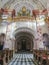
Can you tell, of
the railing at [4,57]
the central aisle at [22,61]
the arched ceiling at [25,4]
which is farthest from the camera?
the arched ceiling at [25,4]

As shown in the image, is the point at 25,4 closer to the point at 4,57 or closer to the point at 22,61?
the point at 22,61

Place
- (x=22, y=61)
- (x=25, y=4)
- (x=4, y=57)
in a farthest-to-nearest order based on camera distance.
Answer: (x=25, y=4) → (x=22, y=61) → (x=4, y=57)

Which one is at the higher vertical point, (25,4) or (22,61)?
(25,4)

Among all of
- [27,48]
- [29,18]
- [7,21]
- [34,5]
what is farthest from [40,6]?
[27,48]

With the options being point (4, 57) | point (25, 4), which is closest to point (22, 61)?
point (4, 57)

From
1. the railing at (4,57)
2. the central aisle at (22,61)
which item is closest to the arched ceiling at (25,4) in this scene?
the central aisle at (22,61)

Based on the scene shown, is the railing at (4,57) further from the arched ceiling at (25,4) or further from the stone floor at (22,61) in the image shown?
the arched ceiling at (25,4)

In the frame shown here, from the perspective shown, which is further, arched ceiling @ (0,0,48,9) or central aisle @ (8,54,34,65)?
arched ceiling @ (0,0,48,9)

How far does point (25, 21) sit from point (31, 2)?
5005 mm

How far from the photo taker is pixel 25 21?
24.6 m

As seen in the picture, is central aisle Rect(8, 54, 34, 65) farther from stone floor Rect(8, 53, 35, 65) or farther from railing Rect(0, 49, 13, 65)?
railing Rect(0, 49, 13, 65)

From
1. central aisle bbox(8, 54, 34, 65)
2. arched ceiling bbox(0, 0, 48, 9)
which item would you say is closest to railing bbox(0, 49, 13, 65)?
central aisle bbox(8, 54, 34, 65)

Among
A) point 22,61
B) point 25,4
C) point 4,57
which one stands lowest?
point 22,61

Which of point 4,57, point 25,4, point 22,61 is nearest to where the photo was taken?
point 4,57
